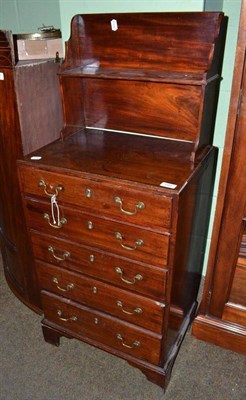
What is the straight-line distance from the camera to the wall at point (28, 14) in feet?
7.15

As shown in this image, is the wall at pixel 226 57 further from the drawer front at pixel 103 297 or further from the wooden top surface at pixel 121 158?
the drawer front at pixel 103 297

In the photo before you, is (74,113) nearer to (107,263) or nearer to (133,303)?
(107,263)

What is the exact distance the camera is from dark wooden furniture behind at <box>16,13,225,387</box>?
1304 mm

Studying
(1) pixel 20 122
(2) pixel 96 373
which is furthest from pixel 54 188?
(2) pixel 96 373

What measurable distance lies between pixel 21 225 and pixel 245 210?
110cm

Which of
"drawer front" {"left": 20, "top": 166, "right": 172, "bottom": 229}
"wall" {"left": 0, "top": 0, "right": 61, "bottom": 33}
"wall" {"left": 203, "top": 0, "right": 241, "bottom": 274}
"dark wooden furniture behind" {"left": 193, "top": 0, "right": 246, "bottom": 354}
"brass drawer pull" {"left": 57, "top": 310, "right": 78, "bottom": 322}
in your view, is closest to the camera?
"drawer front" {"left": 20, "top": 166, "right": 172, "bottom": 229}

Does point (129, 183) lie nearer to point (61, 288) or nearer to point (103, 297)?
point (103, 297)

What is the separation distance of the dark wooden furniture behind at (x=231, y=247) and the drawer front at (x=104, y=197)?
43cm

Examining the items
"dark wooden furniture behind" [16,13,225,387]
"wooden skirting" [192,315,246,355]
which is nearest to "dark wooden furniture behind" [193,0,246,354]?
"wooden skirting" [192,315,246,355]

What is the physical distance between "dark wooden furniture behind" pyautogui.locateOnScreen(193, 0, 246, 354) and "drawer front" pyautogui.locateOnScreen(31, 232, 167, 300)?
0.43 meters

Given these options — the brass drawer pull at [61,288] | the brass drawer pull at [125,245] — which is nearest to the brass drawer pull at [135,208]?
the brass drawer pull at [125,245]

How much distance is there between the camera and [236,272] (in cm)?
169

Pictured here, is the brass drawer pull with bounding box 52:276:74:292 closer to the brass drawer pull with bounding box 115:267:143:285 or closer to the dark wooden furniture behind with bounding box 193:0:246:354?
the brass drawer pull with bounding box 115:267:143:285

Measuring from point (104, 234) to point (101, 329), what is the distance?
556 mm
